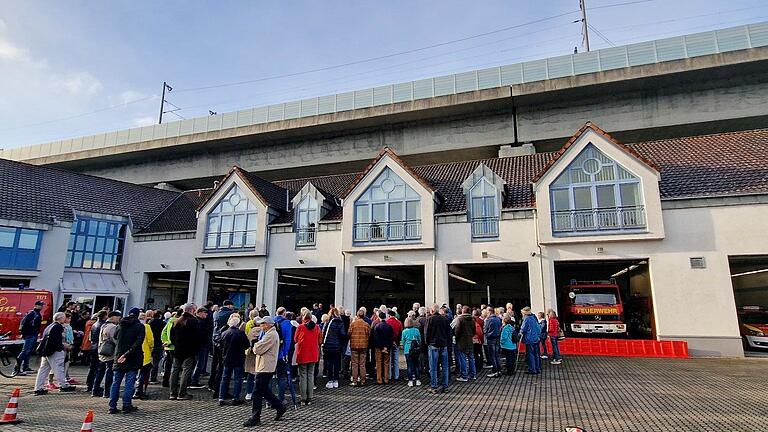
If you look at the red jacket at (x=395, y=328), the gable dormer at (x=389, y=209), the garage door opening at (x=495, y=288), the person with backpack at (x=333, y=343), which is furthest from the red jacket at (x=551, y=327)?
the garage door opening at (x=495, y=288)

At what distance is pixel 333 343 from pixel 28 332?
28.4 ft

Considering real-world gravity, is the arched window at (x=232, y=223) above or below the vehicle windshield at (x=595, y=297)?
above

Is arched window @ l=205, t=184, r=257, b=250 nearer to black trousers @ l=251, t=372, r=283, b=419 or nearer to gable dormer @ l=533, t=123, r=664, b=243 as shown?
gable dormer @ l=533, t=123, r=664, b=243

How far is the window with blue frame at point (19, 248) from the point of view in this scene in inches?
765

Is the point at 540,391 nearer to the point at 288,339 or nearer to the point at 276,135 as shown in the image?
the point at 288,339

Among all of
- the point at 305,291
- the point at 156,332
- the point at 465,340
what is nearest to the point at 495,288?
the point at 305,291

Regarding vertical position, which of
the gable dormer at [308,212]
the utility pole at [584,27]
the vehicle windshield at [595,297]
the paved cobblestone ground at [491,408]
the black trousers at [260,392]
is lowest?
the paved cobblestone ground at [491,408]

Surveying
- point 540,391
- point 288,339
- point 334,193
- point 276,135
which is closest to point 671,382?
point 540,391

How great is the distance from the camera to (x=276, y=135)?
1275 inches

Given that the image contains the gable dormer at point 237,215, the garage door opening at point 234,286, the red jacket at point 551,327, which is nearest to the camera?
the red jacket at point 551,327

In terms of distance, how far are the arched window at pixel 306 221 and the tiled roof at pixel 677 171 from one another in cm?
86

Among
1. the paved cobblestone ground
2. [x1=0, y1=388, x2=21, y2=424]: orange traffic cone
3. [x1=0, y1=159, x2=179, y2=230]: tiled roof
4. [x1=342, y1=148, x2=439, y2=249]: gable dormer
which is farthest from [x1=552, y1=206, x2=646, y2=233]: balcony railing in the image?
[x1=0, y1=159, x2=179, y2=230]: tiled roof

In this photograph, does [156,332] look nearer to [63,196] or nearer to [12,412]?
[12,412]

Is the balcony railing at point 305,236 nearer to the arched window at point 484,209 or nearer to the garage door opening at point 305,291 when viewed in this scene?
the garage door opening at point 305,291
